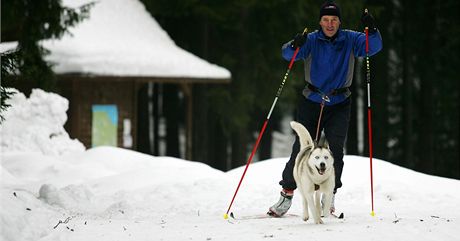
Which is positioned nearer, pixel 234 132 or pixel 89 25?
pixel 89 25

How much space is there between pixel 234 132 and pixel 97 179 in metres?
14.3

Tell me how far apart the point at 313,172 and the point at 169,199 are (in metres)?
4.06

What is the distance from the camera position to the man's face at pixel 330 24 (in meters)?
8.24

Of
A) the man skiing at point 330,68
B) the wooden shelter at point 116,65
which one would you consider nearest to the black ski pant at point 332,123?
the man skiing at point 330,68

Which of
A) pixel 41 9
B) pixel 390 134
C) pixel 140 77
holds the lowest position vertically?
pixel 390 134

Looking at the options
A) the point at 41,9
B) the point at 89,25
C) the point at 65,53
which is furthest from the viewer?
the point at 89,25

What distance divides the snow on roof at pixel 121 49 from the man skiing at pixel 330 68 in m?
13.9

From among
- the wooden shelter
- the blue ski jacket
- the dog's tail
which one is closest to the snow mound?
the wooden shelter

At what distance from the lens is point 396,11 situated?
28.7 metres

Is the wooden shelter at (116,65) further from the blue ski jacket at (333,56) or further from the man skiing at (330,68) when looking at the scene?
the blue ski jacket at (333,56)

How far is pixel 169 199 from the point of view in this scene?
11.4m

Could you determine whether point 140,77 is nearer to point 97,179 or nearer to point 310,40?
point 97,179

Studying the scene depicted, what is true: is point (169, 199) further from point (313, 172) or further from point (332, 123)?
point (313, 172)

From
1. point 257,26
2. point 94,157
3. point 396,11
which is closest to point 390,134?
point 396,11
